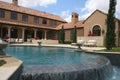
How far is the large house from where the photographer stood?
A: 100.0 ft

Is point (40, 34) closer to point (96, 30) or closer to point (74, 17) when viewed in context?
point (74, 17)

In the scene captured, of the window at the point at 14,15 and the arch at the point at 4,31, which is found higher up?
the window at the point at 14,15

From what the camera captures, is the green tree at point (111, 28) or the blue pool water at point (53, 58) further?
the green tree at point (111, 28)

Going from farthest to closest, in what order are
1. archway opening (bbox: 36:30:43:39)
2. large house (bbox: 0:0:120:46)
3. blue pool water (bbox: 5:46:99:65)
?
1. archway opening (bbox: 36:30:43:39)
2. large house (bbox: 0:0:120:46)
3. blue pool water (bbox: 5:46:99:65)

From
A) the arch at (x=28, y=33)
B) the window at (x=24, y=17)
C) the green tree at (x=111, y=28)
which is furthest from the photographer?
the arch at (x=28, y=33)

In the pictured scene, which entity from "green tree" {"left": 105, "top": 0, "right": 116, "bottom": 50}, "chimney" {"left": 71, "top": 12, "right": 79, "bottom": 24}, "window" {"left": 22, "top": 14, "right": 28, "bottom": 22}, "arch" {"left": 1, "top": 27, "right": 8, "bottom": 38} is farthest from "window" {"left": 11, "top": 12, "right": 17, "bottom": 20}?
"green tree" {"left": 105, "top": 0, "right": 116, "bottom": 50}

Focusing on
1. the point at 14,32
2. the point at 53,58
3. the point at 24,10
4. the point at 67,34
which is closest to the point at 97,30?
the point at 67,34

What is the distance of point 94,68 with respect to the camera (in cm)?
809

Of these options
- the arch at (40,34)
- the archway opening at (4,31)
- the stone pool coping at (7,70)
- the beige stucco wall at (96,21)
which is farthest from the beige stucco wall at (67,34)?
the stone pool coping at (7,70)

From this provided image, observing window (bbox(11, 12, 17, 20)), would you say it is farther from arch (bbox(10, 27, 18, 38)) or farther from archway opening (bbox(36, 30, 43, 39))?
archway opening (bbox(36, 30, 43, 39))

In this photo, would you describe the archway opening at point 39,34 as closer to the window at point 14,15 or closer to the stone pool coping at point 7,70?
the window at point 14,15

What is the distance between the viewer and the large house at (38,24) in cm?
3047

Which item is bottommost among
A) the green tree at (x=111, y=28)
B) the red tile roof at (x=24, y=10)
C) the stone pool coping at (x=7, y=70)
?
the stone pool coping at (x=7, y=70)

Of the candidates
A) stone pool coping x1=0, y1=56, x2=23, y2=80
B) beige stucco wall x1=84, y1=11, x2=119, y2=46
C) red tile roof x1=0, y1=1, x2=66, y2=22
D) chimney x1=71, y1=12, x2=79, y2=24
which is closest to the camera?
stone pool coping x1=0, y1=56, x2=23, y2=80
